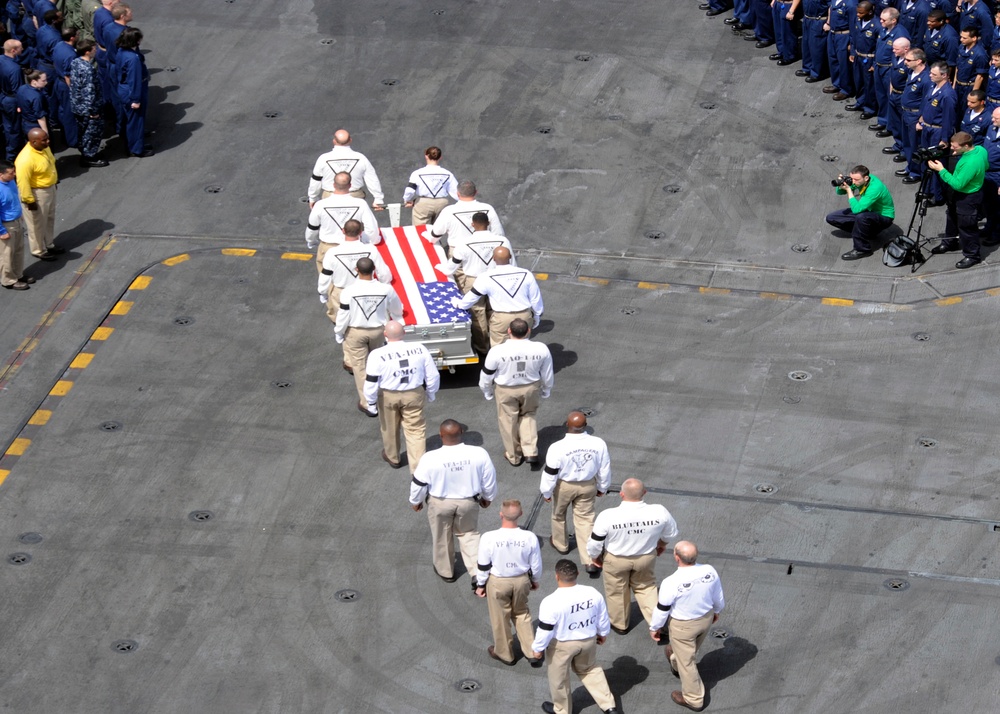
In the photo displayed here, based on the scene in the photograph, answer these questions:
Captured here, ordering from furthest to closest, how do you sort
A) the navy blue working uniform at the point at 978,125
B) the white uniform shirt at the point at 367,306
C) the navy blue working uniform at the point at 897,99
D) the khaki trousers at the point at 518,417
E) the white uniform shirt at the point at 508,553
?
the navy blue working uniform at the point at 897,99 → the navy blue working uniform at the point at 978,125 → the white uniform shirt at the point at 367,306 → the khaki trousers at the point at 518,417 → the white uniform shirt at the point at 508,553

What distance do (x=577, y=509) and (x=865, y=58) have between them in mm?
10360

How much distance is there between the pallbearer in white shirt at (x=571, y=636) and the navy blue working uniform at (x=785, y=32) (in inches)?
523

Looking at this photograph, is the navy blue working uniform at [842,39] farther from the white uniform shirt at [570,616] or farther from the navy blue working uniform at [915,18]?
the white uniform shirt at [570,616]

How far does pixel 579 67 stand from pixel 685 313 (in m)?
6.69

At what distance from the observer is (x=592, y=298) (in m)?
19.4

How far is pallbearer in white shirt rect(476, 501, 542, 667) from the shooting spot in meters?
13.4

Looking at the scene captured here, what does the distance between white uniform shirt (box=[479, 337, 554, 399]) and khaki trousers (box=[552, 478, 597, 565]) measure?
1472mm

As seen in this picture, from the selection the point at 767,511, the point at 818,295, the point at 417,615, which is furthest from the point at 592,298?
the point at 417,615

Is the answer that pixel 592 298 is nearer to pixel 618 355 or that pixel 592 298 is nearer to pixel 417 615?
pixel 618 355

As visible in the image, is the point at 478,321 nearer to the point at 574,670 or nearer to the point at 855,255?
the point at 855,255

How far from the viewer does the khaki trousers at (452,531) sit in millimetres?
14609

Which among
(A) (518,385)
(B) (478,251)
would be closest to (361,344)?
(B) (478,251)

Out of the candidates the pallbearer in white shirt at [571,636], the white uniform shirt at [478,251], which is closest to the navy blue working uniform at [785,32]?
the white uniform shirt at [478,251]

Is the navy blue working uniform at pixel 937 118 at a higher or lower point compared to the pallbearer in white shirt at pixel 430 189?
higher
